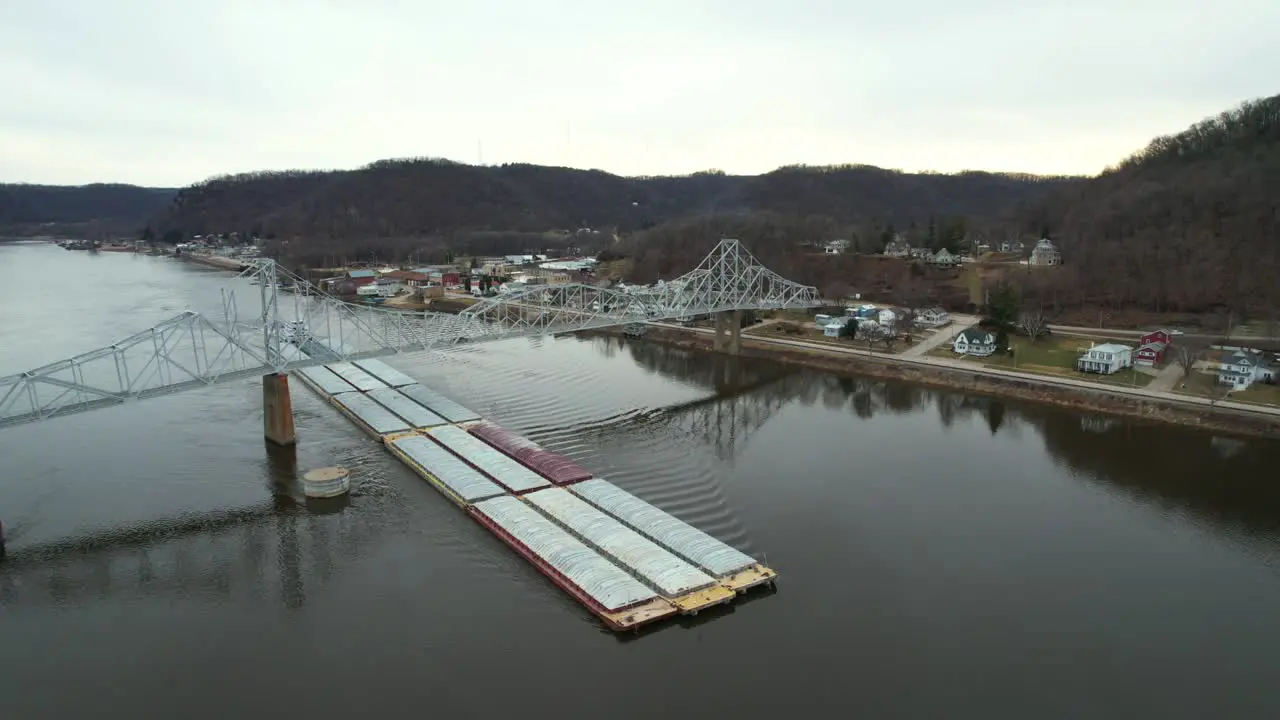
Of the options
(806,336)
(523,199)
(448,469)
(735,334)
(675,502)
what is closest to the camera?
(675,502)

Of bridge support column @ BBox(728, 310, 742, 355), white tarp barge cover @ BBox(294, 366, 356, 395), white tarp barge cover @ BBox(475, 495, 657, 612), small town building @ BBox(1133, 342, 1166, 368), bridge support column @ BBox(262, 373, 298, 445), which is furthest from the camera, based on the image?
bridge support column @ BBox(728, 310, 742, 355)

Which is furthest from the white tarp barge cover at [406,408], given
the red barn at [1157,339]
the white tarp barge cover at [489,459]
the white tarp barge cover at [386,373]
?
the red barn at [1157,339]

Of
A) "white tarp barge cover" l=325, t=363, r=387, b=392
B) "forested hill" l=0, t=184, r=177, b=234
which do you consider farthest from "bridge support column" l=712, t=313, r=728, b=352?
"forested hill" l=0, t=184, r=177, b=234

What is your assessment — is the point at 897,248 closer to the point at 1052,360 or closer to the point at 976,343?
the point at 976,343

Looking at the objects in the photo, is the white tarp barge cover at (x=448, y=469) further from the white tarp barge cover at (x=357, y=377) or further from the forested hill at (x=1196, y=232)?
the forested hill at (x=1196, y=232)

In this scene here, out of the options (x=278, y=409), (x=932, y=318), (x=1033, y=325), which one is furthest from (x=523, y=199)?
(x=278, y=409)

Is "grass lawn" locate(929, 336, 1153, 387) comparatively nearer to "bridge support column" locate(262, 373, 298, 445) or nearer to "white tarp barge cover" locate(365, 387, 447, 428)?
"white tarp barge cover" locate(365, 387, 447, 428)

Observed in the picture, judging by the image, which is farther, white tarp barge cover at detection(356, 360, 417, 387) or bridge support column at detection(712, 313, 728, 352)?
bridge support column at detection(712, 313, 728, 352)
